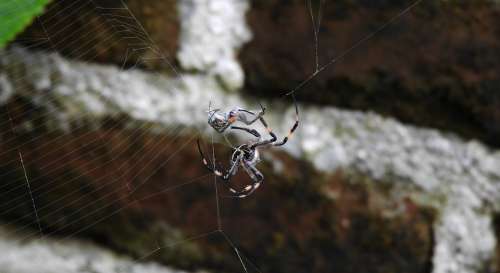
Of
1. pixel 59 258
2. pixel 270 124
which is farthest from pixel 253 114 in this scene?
Result: pixel 59 258

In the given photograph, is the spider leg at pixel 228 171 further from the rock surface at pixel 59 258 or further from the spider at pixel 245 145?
the rock surface at pixel 59 258

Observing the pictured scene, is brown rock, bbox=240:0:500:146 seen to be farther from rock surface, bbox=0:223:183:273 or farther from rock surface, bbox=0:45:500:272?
rock surface, bbox=0:223:183:273

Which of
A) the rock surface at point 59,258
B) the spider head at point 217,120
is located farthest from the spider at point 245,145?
the rock surface at point 59,258

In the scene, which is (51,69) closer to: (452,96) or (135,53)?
(135,53)

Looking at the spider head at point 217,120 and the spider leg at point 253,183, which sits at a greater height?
the spider head at point 217,120

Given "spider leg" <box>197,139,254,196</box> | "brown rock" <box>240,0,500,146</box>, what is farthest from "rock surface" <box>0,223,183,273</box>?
"brown rock" <box>240,0,500,146</box>

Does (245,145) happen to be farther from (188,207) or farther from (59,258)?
(59,258)
